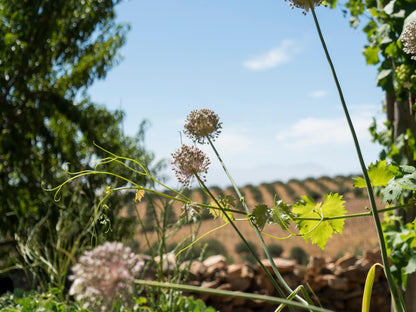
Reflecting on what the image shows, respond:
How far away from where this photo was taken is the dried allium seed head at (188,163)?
2.61 ft

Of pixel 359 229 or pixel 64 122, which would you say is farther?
pixel 359 229

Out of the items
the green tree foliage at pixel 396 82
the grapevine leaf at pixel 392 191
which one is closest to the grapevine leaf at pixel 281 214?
the grapevine leaf at pixel 392 191

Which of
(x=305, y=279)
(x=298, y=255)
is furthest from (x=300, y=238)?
(x=305, y=279)

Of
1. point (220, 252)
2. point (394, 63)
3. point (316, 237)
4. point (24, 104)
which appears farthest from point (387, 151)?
point (220, 252)

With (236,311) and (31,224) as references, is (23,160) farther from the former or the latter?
(236,311)

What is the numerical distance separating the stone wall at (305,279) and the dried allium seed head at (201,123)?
114 inches

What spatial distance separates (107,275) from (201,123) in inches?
18.3

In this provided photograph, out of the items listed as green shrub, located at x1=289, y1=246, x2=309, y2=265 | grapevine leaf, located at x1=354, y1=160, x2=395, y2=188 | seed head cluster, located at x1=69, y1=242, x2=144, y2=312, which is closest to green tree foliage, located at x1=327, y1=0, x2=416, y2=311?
grapevine leaf, located at x1=354, y1=160, x2=395, y2=188

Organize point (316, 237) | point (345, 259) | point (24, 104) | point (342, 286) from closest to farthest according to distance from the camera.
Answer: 1. point (316, 237)
2. point (342, 286)
3. point (345, 259)
4. point (24, 104)

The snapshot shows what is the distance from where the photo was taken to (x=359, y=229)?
9.96 m

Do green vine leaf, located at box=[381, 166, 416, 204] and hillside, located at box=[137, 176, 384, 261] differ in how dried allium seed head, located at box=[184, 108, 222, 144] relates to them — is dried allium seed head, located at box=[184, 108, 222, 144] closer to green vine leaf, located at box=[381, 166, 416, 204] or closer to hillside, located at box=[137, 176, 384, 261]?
green vine leaf, located at box=[381, 166, 416, 204]

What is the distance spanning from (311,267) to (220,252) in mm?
3346

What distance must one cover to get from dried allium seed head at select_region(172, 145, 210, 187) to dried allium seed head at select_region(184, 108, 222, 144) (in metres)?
0.05

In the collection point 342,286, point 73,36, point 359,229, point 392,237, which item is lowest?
point 359,229
